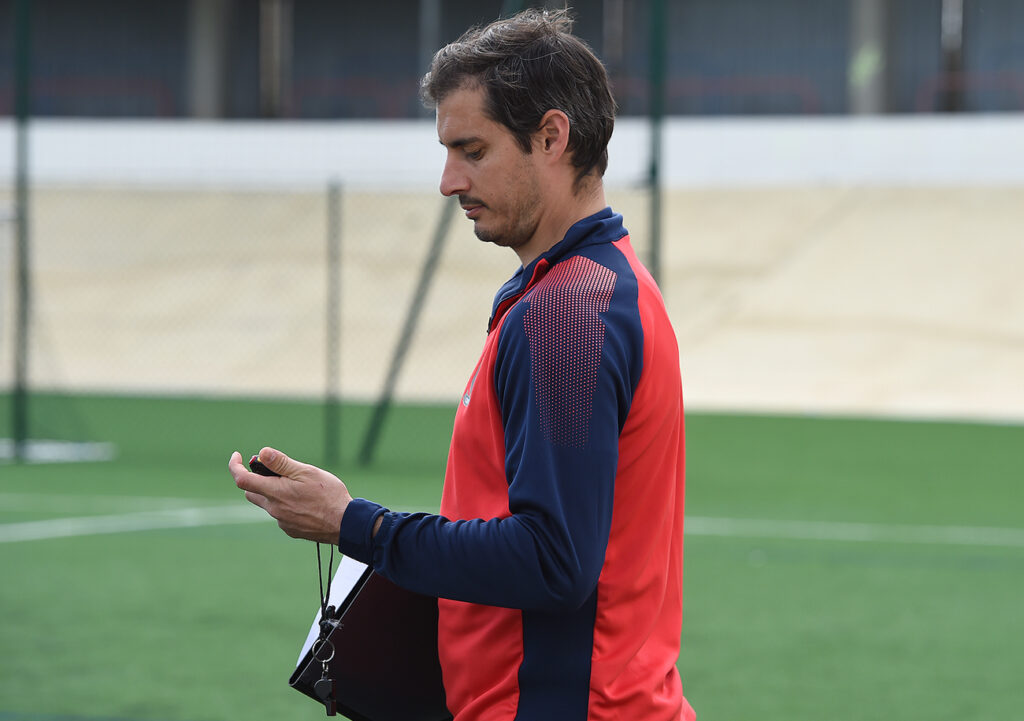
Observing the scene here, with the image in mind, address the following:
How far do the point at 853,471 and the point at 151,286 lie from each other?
59.4ft

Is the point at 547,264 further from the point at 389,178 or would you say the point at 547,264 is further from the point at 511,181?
the point at 389,178

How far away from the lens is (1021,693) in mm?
5660

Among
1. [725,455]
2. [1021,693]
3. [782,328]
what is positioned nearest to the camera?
[1021,693]

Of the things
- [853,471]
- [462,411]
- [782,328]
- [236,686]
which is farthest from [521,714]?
[782,328]

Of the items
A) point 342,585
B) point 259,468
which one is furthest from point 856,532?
point 259,468

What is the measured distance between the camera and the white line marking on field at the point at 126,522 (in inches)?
353

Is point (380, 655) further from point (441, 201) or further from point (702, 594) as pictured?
point (441, 201)

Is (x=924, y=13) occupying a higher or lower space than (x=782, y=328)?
higher

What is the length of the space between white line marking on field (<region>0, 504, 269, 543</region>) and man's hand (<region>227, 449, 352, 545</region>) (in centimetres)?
710

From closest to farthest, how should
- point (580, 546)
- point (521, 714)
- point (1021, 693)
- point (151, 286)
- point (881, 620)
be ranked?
point (580, 546) < point (521, 714) < point (1021, 693) < point (881, 620) < point (151, 286)

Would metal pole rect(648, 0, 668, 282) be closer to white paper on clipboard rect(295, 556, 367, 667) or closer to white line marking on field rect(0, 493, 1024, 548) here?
white line marking on field rect(0, 493, 1024, 548)

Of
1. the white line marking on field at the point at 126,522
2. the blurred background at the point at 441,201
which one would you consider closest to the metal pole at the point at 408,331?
the white line marking on field at the point at 126,522

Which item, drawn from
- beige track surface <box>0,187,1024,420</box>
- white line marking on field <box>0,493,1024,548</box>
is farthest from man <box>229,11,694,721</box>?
beige track surface <box>0,187,1024,420</box>

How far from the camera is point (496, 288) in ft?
86.0
